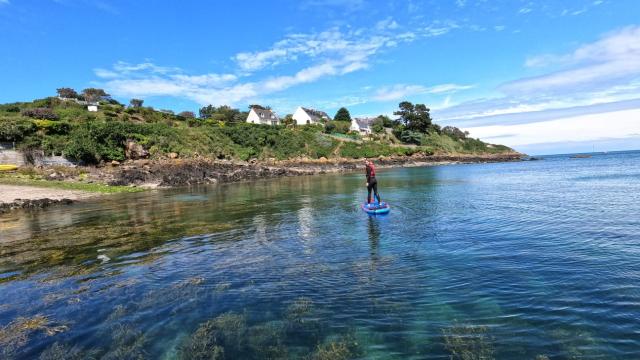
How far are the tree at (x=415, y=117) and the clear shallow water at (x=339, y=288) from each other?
111m

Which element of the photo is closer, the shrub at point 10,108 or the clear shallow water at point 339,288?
the clear shallow water at point 339,288

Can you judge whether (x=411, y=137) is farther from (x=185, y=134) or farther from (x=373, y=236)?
(x=373, y=236)

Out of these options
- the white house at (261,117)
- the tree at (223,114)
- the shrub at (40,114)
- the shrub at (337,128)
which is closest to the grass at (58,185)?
the shrub at (40,114)

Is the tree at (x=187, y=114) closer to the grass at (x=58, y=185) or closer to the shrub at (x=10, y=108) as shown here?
the shrub at (x=10, y=108)

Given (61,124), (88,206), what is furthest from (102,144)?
(88,206)

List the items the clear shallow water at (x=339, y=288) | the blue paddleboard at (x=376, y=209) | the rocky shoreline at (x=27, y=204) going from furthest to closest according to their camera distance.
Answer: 1. the rocky shoreline at (x=27, y=204)
2. the blue paddleboard at (x=376, y=209)
3. the clear shallow water at (x=339, y=288)

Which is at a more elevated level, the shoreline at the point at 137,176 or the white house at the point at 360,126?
the white house at the point at 360,126

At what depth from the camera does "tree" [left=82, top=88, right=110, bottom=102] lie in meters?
109

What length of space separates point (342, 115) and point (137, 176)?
97.5 metres

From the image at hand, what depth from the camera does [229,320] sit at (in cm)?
756

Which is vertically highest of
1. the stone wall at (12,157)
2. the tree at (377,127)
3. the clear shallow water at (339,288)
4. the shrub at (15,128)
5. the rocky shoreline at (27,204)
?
the tree at (377,127)

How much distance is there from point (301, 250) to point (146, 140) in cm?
5655

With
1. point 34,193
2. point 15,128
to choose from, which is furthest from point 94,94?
point 34,193

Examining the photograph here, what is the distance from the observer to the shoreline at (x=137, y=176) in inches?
1292
